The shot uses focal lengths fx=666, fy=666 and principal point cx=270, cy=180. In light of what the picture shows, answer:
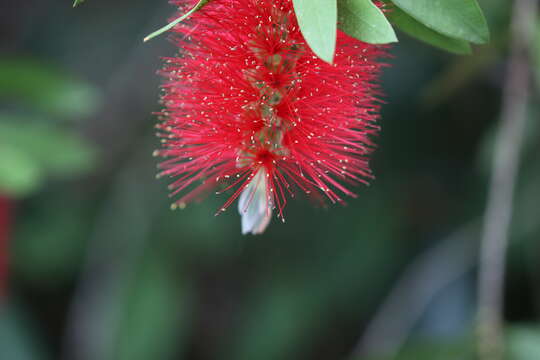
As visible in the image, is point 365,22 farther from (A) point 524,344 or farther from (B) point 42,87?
(B) point 42,87

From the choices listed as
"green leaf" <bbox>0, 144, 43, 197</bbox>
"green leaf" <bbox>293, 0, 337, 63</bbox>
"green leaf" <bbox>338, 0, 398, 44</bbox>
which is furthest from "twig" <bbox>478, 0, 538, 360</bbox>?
"green leaf" <bbox>0, 144, 43, 197</bbox>

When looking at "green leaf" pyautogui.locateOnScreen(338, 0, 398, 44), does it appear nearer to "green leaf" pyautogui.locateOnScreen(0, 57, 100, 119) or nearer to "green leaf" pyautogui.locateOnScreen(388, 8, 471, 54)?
"green leaf" pyautogui.locateOnScreen(388, 8, 471, 54)

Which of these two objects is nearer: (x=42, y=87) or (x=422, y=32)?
(x=422, y=32)

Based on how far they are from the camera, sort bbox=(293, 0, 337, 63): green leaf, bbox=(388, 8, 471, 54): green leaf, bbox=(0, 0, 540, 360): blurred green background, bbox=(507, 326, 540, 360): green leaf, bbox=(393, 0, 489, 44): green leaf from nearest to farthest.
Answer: bbox=(293, 0, 337, 63): green leaf < bbox=(393, 0, 489, 44): green leaf < bbox=(388, 8, 471, 54): green leaf < bbox=(507, 326, 540, 360): green leaf < bbox=(0, 0, 540, 360): blurred green background

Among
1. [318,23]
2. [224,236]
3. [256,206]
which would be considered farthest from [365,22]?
[224,236]

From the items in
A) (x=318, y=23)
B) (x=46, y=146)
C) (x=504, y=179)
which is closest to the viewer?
(x=318, y=23)

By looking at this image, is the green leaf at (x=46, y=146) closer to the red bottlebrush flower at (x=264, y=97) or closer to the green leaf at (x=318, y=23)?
the red bottlebrush flower at (x=264, y=97)
